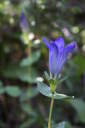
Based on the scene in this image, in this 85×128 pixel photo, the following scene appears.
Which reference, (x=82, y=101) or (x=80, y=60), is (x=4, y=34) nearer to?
(x=80, y=60)

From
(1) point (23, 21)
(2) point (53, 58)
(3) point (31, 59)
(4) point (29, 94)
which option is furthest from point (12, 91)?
(2) point (53, 58)

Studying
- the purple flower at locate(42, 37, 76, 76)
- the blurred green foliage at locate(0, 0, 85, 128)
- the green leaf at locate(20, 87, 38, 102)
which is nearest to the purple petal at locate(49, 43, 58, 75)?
the purple flower at locate(42, 37, 76, 76)

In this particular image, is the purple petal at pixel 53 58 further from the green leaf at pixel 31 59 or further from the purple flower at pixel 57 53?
the green leaf at pixel 31 59

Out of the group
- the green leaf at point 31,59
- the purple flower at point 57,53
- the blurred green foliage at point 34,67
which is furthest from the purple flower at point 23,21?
the purple flower at point 57,53

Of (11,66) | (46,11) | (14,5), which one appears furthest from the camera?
(14,5)

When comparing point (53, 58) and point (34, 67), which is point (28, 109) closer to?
point (34, 67)

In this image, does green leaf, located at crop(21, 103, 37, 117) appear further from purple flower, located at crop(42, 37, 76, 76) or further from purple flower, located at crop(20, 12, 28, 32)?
purple flower, located at crop(42, 37, 76, 76)

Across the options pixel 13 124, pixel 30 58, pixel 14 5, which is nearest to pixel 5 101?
pixel 13 124
